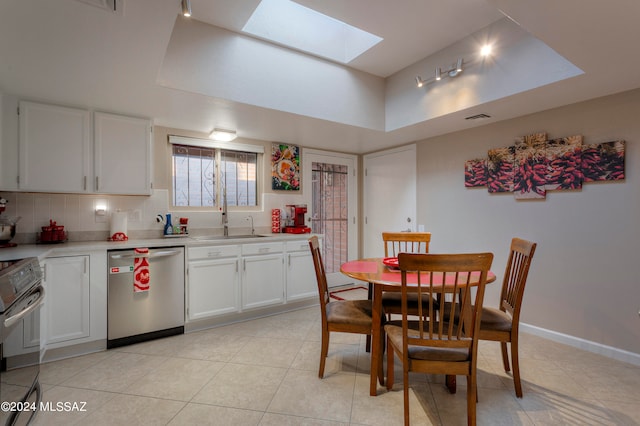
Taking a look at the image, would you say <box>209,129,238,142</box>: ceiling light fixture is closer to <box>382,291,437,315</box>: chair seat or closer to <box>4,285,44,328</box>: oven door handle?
<box>4,285,44,328</box>: oven door handle

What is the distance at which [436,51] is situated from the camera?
2.98 meters

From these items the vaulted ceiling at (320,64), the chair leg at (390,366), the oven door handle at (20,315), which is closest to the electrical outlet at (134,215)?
the vaulted ceiling at (320,64)

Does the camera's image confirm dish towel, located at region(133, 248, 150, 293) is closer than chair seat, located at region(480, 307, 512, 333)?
No

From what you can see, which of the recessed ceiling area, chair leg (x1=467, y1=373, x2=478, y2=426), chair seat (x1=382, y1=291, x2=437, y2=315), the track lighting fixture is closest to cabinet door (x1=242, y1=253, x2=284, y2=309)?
chair seat (x1=382, y1=291, x2=437, y2=315)

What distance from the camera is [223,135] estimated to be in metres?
3.51

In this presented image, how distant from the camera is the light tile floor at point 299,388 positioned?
5.65 ft

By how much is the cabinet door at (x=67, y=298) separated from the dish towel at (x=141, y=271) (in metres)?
0.34

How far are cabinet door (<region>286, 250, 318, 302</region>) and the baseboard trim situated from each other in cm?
228

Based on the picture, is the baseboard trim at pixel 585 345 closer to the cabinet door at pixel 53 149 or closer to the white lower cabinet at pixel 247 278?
the white lower cabinet at pixel 247 278

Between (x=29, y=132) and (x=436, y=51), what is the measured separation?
377cm

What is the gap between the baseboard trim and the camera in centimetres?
235

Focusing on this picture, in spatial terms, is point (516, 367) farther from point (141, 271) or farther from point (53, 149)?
point (53, 149)

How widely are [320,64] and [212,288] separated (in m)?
2.55

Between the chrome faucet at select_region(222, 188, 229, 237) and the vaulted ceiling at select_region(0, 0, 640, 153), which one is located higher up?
the vaulted ceiling at select_region(0, 0, 640, 153)
